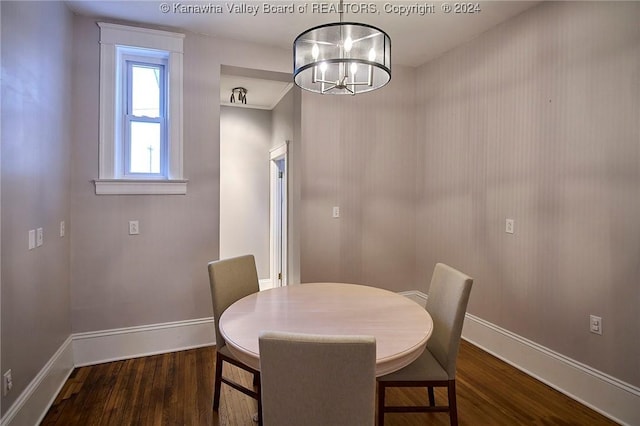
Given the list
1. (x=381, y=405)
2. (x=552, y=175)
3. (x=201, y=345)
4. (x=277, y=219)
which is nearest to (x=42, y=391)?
(x=201, y=345)

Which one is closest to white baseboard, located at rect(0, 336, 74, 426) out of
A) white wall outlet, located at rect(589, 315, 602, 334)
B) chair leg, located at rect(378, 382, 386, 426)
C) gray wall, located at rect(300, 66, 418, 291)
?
chair leg, located at rect(378, 382, 386, 426)

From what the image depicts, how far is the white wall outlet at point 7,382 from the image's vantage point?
1676 millimetres

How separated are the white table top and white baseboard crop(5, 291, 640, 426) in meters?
1.23

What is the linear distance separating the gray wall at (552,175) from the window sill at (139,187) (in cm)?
245

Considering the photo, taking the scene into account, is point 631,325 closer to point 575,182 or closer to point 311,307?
point 575,182

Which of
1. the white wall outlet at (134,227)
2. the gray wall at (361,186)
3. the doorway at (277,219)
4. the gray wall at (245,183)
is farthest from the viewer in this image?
the gray wall at (245,183)

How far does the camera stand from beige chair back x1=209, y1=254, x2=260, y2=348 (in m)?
2.14

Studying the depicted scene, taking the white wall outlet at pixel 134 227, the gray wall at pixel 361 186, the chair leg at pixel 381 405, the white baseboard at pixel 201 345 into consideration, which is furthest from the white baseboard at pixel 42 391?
the gray wall at pixel 361 186

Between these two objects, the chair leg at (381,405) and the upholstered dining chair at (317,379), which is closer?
the upholstered dining chair at (317,379)

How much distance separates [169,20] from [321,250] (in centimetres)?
232

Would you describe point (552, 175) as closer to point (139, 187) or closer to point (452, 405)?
point (452, 405)

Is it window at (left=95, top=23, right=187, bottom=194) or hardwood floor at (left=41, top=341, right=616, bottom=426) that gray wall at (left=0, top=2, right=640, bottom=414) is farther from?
hardwood floor at (left=41, top=341, right=616, bottom=426)

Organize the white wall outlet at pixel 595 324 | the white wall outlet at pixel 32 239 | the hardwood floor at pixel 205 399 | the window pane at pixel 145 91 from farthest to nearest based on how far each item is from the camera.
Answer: the window pane at pixel 145 91, the white wall outlet at pixel 595 324, the hardwood floor at pixel 205 399, the white wall outlet at pixel 32 239

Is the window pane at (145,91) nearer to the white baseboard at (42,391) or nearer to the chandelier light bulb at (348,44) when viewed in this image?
the white baseboard at (42,391)
